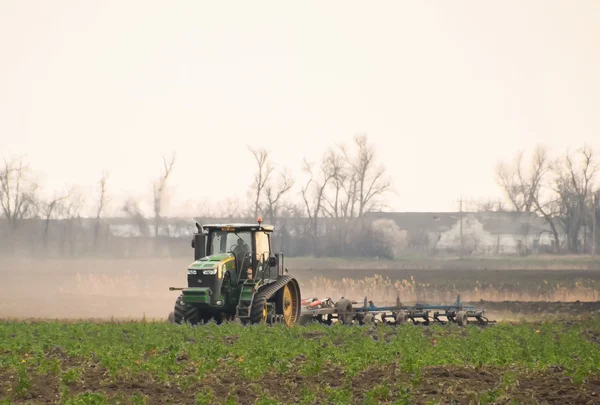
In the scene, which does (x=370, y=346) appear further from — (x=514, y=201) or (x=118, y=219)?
(x=514, y=201)

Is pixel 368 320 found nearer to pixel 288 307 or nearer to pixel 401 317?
pixel 401 317

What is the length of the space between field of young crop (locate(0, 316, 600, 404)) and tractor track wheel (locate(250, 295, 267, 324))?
1537 millimetres

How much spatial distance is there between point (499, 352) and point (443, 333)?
526 cm

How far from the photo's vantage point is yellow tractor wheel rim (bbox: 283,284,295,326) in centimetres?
2556

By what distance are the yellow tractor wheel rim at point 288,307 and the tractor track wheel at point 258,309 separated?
1.76m

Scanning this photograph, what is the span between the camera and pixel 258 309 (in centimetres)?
2350

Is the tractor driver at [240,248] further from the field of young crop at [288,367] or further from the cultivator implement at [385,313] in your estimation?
the field of young crop at [288,367]

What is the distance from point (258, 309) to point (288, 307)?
2650 mm

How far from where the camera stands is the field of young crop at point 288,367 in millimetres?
13773

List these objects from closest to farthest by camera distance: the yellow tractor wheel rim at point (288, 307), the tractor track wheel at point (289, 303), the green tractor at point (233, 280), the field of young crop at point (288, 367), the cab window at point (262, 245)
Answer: the field of young crop at point (288, 367) < the green tractor at point (233, 280) < the cab window at point (262, 245) < the tractor track wheel at point (289, 303) < the yellow tractor wheel rim at point (288, 307)

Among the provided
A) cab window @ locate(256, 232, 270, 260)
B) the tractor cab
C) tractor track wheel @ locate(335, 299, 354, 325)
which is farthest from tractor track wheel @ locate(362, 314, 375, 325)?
cab window @ locate(256, 232, 270, 260)

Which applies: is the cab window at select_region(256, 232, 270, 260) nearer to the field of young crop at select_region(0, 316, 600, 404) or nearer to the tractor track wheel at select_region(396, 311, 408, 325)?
the field of young crop at select_region(0, 316, 600, 404)

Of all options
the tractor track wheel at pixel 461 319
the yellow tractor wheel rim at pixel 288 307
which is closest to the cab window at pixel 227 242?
the yellow tractor wheel rim at pixel 288 307

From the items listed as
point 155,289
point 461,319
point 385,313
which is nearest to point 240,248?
point 385,313
